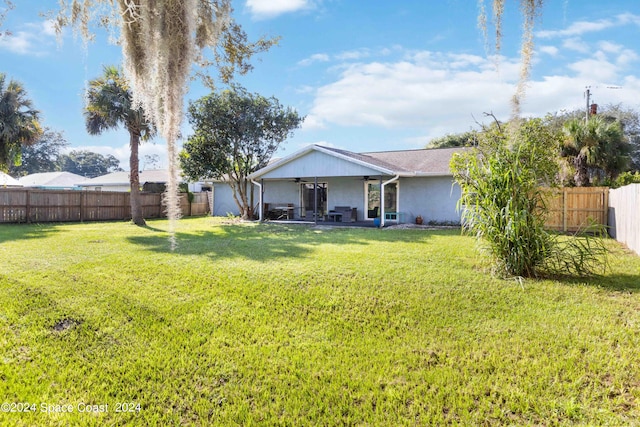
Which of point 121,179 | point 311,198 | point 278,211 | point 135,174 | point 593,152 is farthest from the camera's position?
point 121,179

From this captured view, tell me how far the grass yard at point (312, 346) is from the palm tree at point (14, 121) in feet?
42.0

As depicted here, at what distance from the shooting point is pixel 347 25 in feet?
24.3

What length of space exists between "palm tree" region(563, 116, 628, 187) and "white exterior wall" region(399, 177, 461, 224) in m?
4.56

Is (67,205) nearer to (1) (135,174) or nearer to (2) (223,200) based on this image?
(1) (135,174)

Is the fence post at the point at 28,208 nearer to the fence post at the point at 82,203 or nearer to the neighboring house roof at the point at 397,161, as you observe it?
the fence post at the point at 82,203

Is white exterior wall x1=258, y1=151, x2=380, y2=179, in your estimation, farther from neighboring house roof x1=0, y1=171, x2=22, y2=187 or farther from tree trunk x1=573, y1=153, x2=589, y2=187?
neighboring house roof x1=0, y1=171, x2=22, y2=187

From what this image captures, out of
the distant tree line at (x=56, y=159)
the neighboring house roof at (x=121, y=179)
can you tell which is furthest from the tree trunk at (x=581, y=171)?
the distant tree line at (x=56, y=159)

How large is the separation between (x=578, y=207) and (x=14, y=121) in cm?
2274

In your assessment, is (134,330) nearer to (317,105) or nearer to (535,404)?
(535,404)

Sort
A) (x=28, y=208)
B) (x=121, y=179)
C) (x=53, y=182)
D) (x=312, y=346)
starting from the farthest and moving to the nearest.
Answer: (x=53, y=182), (x=121, y=179), (x=28, y=208), (x=312, y=346)

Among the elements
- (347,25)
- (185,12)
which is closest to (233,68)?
(185,12)

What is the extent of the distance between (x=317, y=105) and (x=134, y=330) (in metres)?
14.8

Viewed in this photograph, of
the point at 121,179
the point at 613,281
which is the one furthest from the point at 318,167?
the point at 121,179

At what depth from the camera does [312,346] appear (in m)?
3.51
